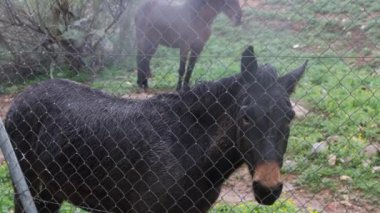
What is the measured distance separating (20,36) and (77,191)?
6402 mm

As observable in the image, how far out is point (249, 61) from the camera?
150 inches

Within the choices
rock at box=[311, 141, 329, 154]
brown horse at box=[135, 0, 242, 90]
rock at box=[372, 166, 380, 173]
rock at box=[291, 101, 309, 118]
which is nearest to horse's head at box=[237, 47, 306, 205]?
rock at box=[372, 166, 380, 173]

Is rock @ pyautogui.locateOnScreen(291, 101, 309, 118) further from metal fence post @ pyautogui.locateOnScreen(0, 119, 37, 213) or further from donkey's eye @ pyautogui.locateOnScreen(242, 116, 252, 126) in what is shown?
metal fence post @ pyautogui.locateOnScreen(0, 119, 37, 213)

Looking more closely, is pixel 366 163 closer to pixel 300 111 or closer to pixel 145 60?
pixel 300 111

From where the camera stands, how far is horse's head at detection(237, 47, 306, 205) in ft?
11.6

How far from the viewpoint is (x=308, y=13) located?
42.2 feet

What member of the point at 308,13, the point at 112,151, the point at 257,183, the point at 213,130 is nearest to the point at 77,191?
the point at 112,151

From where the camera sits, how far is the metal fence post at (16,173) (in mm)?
4422

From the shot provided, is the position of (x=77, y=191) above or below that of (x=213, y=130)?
below

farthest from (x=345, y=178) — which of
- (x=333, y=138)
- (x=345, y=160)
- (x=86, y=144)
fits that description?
(x=86, y=144)

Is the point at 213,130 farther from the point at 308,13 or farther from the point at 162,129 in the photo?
the point at 308,13

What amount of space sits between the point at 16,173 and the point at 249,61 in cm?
203

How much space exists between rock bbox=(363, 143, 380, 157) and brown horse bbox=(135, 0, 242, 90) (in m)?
3.46

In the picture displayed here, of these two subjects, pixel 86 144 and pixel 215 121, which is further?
pixel 86 144
